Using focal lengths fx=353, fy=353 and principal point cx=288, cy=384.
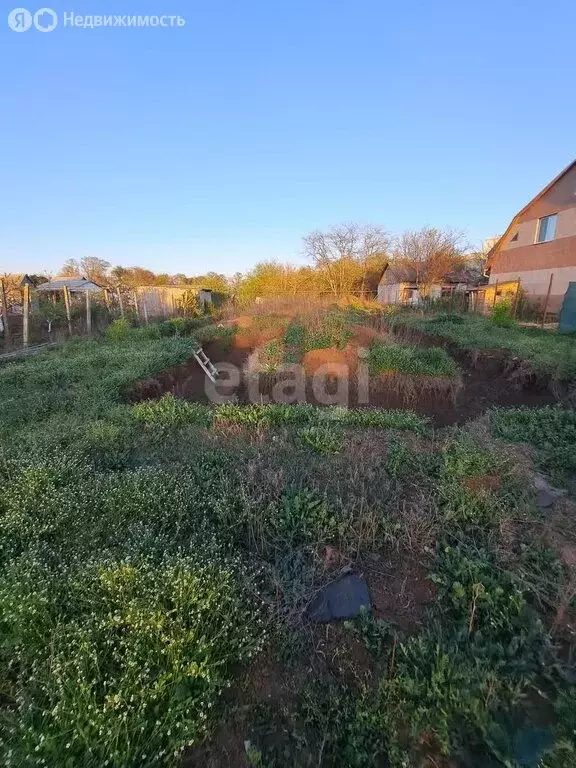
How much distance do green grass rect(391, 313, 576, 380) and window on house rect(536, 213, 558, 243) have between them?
5570mm

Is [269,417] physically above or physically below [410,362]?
below

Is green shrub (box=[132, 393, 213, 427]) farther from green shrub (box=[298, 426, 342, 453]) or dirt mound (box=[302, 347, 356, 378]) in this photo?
dirt mound (box=[302, 347, 356, 378])

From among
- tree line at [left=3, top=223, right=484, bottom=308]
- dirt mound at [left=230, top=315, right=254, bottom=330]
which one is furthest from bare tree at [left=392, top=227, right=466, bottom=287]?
dirt mound at [left=230, top=315, right=254, bottom=330]

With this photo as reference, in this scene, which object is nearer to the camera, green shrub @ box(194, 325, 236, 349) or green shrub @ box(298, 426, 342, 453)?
green shrub @ box(298, 426, 342, 453)

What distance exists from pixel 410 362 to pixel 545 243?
1243 cm

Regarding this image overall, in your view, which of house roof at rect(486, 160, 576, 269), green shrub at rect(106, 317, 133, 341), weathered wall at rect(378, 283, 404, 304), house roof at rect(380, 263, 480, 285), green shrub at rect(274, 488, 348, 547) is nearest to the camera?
green shrub at rect(274, 488, 348, 547)

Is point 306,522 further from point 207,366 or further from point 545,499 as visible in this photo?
point 207,366

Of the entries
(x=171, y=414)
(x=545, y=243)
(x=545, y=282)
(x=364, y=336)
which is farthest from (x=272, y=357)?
(x=545, y=243)

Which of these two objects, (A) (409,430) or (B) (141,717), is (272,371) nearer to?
(A) (409,430)

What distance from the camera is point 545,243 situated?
14.7 metres

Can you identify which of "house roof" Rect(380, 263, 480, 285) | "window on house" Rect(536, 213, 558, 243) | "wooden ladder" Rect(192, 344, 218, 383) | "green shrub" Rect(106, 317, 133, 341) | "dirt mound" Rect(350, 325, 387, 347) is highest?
"window on house" Rect(536, 213, 558, 243)

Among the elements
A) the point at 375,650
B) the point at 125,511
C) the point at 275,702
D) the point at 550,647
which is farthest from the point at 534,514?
the point at 125,511

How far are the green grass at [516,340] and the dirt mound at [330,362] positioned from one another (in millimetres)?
3349

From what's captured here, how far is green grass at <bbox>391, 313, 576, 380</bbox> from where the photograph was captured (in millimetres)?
6820
